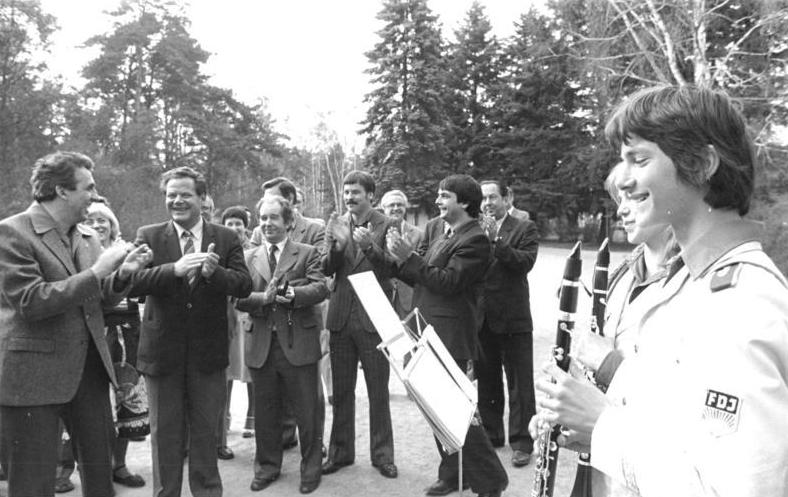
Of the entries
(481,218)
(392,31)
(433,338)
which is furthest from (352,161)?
(433,338)

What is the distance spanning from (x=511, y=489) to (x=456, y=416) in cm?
220

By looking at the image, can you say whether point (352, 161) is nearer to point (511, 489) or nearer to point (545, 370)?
point (511, 489)

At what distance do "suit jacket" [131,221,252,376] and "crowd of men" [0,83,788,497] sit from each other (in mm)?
14

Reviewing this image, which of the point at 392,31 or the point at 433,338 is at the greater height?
the point at 392,31

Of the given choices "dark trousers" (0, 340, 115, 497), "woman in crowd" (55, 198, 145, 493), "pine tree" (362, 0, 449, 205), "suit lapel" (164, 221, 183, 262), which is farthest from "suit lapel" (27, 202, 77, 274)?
"pine tree" (362, 0, 449, 205)

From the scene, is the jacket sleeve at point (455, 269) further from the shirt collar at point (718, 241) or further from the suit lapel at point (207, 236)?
the shirt collar at point (718, 241)

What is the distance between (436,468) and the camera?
16.1ft

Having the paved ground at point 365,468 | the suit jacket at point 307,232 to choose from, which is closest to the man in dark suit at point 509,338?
the paved ground at point 365,468

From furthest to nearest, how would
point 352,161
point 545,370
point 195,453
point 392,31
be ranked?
point 352,161
point 392,31
point 195,453
point 545,370

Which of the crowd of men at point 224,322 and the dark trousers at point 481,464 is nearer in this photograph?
the crowd of men at point 224,322

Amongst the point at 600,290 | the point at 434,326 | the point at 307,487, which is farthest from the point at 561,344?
the point at 307,487

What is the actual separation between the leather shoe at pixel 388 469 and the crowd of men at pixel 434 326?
17mm

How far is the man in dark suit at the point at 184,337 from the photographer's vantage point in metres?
3.98

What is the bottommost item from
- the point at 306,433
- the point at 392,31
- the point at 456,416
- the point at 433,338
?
the point at 306,433
